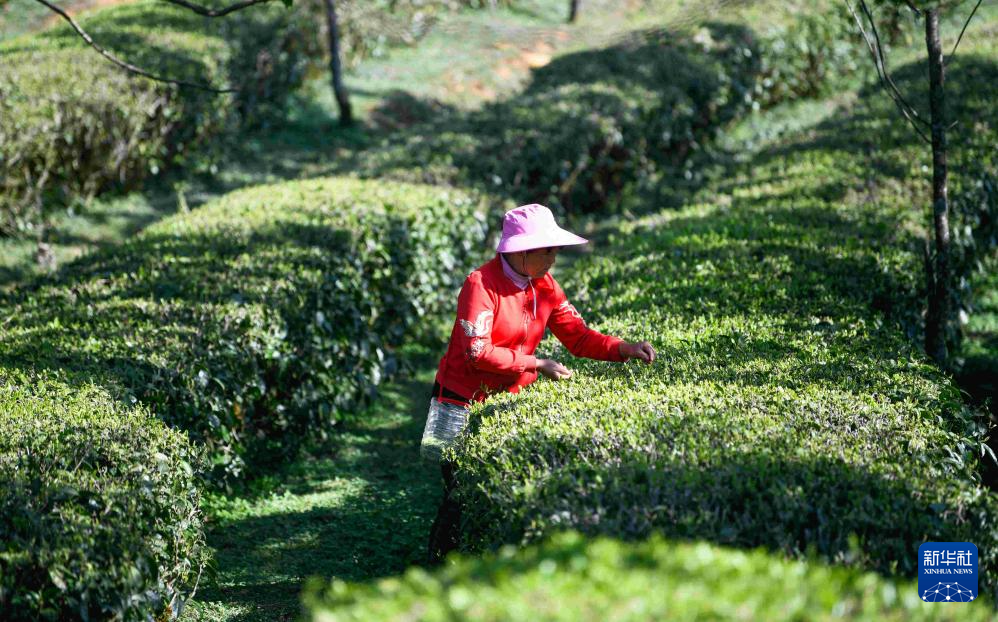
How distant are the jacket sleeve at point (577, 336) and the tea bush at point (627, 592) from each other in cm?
211

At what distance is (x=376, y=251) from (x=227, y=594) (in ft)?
10.9

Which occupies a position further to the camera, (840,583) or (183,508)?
(183,508)

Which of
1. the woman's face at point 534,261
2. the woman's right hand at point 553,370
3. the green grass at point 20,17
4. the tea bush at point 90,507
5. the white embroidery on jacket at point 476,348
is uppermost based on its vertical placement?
the green grass at point 20,17

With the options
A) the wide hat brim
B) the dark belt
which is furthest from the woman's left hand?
the dark belt

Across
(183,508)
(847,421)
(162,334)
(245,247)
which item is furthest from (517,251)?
(245,247)

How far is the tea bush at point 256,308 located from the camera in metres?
5.00

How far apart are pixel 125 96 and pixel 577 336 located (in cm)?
815

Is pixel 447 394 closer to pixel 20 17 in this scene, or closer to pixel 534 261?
pixel 534 261

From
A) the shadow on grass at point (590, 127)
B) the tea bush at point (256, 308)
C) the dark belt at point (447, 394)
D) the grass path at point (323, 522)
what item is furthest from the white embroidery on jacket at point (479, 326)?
the shadow on grass at point (590, 127)

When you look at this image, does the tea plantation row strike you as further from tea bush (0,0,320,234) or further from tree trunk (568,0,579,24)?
tree trunk (568,0,579,24)

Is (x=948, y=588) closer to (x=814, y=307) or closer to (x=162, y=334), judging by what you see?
(x=814, y=307)

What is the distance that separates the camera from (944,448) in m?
3.61

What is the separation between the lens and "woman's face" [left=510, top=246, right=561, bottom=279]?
430cm

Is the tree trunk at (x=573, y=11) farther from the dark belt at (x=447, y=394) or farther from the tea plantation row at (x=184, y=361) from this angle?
the dark belt at (x=447, y=394)
